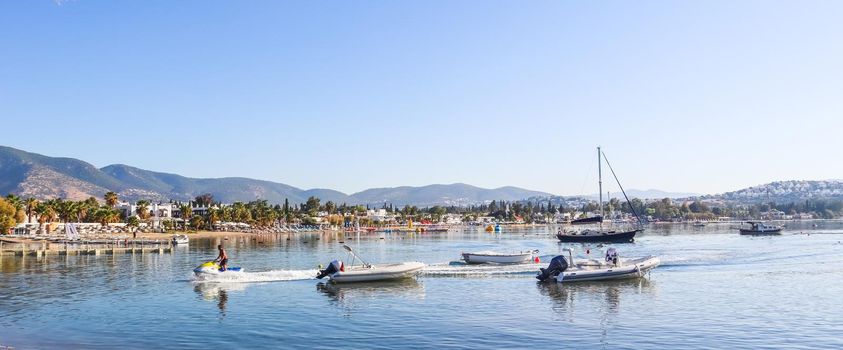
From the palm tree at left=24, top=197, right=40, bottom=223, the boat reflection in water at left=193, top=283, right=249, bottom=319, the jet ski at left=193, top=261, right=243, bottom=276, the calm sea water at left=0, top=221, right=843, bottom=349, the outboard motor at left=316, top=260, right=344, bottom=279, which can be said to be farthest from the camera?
the palm tree at left=24, top=197, right=40, bottom=223

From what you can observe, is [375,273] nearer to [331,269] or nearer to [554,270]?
[331,269]

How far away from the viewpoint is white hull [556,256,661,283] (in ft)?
152

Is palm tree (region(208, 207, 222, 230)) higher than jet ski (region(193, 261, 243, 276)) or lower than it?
higher

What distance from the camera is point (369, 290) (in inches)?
1726

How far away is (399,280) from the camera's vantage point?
48.1m

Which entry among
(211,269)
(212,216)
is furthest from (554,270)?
(212,216)

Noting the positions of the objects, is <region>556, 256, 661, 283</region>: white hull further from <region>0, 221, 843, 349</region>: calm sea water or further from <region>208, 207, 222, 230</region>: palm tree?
<region>208, 207, 222, 230</region>: palm tree

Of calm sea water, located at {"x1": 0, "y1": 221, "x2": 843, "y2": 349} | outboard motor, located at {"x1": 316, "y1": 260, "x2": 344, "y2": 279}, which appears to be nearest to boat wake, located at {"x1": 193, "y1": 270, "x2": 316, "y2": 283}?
calm sea water, located at {"x1": 0, "y1": 221, "x2": 843, "y2": 349}

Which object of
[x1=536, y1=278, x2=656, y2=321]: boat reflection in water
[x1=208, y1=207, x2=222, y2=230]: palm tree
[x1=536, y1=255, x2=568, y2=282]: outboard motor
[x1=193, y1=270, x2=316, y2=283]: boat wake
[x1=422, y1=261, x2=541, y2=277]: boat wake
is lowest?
[x1=536, y1=278, x2=656, y2=321]: boat reflection in water

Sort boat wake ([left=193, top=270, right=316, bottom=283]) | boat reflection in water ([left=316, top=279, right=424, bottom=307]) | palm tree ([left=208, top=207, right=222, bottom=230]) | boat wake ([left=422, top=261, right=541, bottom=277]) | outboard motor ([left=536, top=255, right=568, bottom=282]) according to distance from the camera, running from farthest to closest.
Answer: palm tree ([left=208, top=207, right=222, bottom=230]), boat wake ([left=422, top=261, right=541, bottom=277]), boat wake ([left=193, top=270, right=316, bottom=283]), outboard motor ([left=536, top=255, right=568, bottom=282]), boat reflection in water ([left=316, top=279, right=424, bottom=307])

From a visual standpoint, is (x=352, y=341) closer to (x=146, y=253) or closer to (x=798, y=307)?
(x=798, y=307)

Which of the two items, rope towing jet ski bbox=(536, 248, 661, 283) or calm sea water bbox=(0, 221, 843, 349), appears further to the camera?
rope towing jet ski bbox=(536, 248, 661, 283)

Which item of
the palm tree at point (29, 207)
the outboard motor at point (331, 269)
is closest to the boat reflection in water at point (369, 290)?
the outboard motor at point (331, 269)

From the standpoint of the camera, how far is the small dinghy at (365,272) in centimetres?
4600
